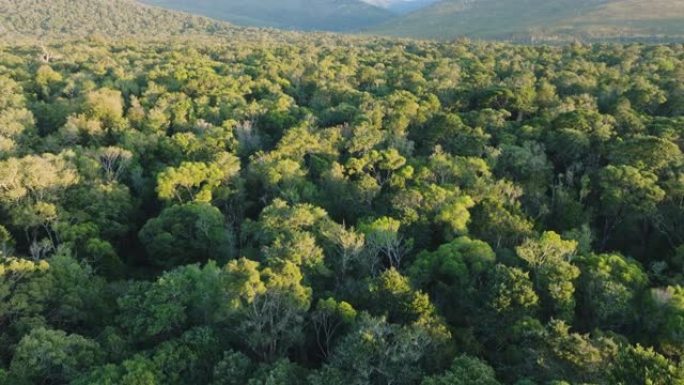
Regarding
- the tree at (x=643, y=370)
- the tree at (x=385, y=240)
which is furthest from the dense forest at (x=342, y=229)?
the tree at (x=385, y=240)

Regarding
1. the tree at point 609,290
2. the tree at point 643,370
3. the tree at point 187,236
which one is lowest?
the tree at point 187,236

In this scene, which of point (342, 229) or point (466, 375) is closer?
point (466, 375)

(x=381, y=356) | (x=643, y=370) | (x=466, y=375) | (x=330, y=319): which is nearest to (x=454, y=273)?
(x=330, y=319)

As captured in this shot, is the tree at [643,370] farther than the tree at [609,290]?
No

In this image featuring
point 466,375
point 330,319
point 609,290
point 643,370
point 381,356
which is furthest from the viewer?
point 330,319

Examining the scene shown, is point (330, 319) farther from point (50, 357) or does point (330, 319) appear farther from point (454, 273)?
point (50, 357)

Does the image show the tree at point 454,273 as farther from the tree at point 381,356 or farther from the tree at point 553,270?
the tree at point 381,356

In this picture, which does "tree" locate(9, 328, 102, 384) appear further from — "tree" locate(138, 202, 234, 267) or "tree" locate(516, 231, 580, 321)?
"tree" locate(516, 231, 580, 321)

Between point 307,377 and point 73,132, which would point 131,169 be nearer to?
point 73,132

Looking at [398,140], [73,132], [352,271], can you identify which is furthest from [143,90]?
[352,271]
